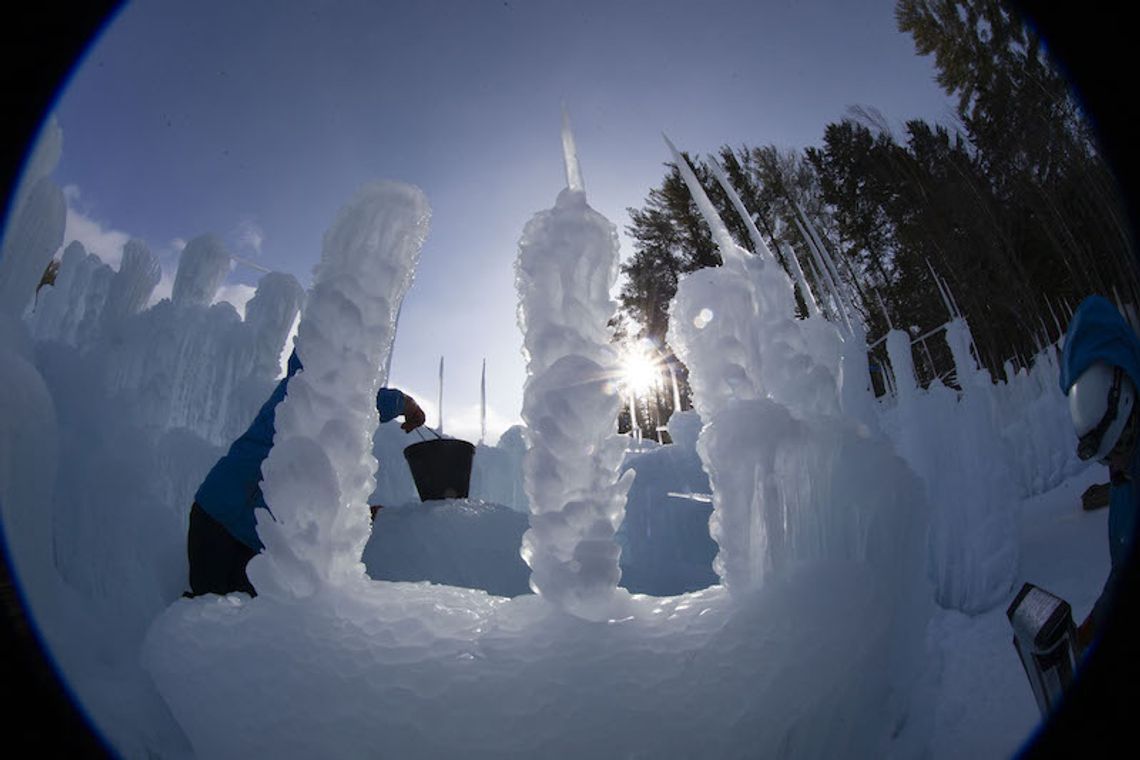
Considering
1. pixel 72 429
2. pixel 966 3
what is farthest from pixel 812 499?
pixel 966 3

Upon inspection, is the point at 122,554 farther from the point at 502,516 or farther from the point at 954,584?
the point at 954,584

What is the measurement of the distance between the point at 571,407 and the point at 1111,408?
158 centimetres

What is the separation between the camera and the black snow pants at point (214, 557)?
242 centimetres

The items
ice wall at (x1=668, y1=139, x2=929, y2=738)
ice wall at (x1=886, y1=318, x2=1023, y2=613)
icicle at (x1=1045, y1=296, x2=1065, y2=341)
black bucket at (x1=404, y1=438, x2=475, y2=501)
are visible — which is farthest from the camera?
icicle at (x1=1045, y1=296, x2=1065, y2=341)

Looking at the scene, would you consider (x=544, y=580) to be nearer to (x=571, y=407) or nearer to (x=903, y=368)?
(x=571, y=407)

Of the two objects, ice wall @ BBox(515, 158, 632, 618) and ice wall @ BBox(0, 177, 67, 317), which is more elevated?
ice wall @ BBox(0, 177, 67, 317)

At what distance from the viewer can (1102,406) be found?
1.52 m

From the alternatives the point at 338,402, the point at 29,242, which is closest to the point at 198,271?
the point at 29,242

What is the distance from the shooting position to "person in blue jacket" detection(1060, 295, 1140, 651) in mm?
1503

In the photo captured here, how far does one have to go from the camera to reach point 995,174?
745 cm

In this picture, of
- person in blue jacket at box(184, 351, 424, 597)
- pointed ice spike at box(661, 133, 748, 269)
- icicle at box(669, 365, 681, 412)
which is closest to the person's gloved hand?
person in blue jacket at box(184, 351, 424, 597)

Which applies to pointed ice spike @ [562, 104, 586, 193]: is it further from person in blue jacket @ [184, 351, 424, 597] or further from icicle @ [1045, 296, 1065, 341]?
icicle @ [1045, 296, 1065, 341]

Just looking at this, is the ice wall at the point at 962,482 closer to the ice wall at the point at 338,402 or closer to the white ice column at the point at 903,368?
the white ice column at the point at 903,368

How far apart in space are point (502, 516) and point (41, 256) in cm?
324
